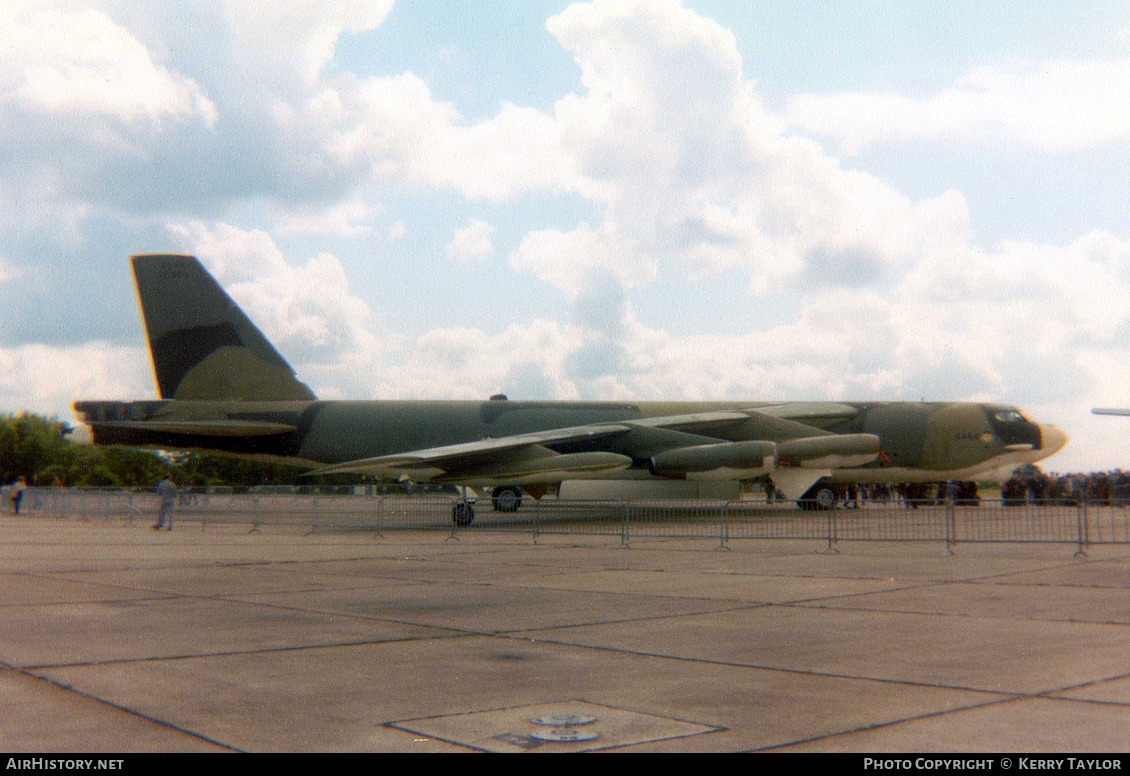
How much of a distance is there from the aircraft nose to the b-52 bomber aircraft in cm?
5

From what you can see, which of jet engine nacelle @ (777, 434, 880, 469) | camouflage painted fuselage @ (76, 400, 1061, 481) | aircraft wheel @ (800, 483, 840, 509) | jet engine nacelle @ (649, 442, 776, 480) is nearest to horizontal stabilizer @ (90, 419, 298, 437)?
camouflage painted fuselage @ (76, 400, 1061, 481)

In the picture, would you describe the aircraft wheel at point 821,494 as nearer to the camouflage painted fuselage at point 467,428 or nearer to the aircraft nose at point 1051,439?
the camouflage painted fuselage at point 467,428

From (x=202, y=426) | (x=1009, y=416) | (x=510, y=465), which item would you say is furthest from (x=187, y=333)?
(x=1009, y=416)

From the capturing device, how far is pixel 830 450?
24625mm

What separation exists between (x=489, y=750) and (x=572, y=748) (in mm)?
347

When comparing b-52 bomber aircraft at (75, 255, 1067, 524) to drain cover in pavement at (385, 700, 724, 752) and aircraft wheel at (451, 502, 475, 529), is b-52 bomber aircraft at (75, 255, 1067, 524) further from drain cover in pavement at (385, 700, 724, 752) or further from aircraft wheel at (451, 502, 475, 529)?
drain cover in pavement at (385, 700, 724, 752)

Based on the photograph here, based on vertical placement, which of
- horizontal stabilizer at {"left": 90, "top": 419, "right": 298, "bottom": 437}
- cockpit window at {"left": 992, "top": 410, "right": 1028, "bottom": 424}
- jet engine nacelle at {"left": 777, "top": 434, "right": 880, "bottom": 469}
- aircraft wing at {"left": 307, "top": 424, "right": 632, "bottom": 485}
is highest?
cockpit window at {"left": 992, "top": 410, "right": 1028, "bottom": 424}

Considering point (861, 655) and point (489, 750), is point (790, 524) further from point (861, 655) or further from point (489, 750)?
point (489, 750)

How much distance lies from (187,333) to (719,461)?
600 inches

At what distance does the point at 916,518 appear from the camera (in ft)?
68.1

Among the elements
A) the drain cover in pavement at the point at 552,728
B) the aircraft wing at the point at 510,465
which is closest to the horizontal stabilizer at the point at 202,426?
the aircraft wing at the point at 510,465

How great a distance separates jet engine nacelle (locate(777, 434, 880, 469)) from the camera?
80.8 feet

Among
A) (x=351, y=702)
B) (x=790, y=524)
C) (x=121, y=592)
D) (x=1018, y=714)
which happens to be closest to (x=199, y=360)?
(x=790, y=524)
